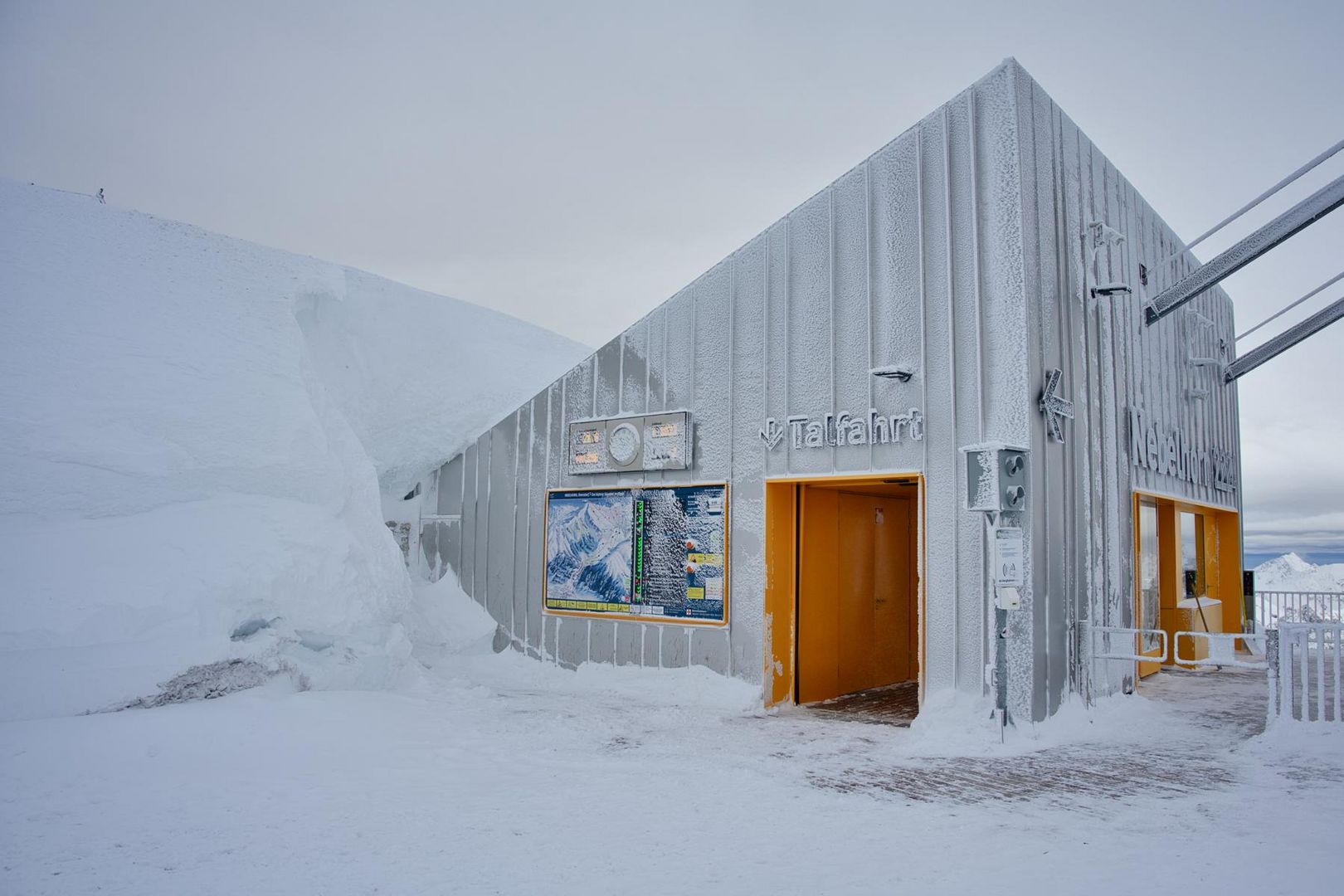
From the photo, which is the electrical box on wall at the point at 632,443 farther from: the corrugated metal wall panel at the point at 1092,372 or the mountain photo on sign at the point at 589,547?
the corrugated metal wall panel at the point at 1092,372

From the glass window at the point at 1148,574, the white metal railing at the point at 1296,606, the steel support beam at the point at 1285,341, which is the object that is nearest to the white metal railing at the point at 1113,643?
the glass window at the point at 1148,574

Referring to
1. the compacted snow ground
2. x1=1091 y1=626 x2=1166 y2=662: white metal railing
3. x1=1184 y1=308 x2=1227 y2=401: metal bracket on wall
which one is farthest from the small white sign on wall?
x1=1184 y1=308 x2=1227 y2=401: metal bracket on wall

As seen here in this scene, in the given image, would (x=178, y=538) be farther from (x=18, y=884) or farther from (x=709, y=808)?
(x=709, y=808)

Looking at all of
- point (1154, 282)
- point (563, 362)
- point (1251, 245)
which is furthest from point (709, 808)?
point (563, 362)

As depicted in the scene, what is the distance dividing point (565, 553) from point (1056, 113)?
7.91 metres

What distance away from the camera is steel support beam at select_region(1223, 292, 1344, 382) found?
44.8 feet

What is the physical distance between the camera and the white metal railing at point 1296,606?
16781 mm

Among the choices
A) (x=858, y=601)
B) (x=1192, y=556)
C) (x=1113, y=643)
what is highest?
(x=1192, y=556)

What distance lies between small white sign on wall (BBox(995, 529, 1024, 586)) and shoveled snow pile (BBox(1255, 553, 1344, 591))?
1632 centimetres

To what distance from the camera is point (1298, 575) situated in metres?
28.4

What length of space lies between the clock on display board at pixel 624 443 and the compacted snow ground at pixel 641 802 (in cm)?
339

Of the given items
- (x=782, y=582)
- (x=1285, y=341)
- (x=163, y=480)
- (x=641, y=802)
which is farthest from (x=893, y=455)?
(x=1285, y=341)

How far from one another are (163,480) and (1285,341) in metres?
16.4

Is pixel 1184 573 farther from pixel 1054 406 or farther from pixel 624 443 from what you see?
pixel 624 443
